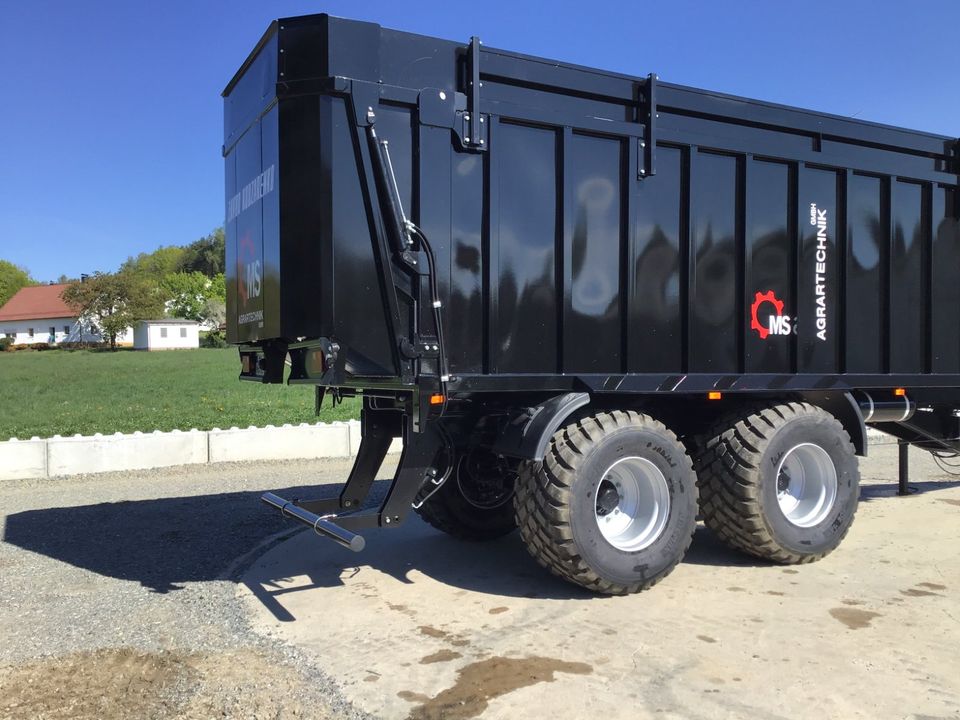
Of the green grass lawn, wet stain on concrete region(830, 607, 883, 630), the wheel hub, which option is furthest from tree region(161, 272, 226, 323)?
wet stain on concrete region(830, 607, 883, 630)

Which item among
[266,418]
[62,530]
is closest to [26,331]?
[266,418]

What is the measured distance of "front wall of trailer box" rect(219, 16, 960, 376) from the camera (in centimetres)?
476

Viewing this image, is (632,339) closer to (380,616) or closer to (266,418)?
(380,616)

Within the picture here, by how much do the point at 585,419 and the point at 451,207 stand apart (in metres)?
1.63

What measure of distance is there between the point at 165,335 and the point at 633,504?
69.0 metres

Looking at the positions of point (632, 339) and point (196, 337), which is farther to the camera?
point (196, 337)

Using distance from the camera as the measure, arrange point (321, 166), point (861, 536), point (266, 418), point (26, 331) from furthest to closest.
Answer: point (26, 331)
point (266, 418)
point (861, 536)
point (321, 166)

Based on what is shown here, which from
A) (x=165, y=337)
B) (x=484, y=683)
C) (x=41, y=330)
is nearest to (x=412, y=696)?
(x=484, y=683)

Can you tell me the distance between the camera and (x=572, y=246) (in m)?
5.31

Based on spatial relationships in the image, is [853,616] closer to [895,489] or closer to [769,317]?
[769,317]

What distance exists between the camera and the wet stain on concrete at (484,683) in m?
3.66

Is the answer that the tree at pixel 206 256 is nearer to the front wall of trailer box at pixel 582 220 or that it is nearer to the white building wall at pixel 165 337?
the white building wall at pixel 165 337

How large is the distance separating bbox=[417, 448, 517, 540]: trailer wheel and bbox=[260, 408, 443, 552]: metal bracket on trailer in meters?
0.70

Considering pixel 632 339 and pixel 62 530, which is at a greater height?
pixel 632 339
